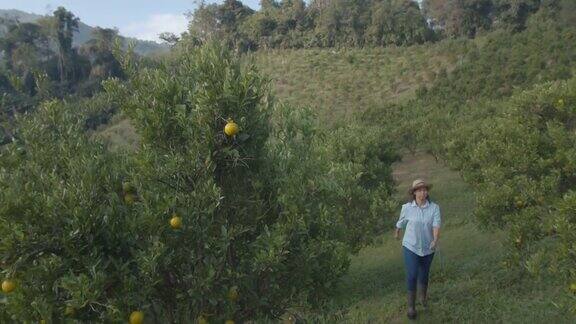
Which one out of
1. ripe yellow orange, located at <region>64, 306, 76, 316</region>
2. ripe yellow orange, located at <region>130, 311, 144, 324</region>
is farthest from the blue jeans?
ripe yellow orange, located at <region>64, 306, 76, 316</region>

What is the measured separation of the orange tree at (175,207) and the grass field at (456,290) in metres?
0.81

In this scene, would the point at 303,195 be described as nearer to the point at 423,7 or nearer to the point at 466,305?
the point at 466,305

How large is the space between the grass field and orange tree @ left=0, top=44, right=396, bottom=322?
81 cm

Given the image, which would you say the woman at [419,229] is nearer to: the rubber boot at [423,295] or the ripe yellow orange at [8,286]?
the rubber boot at [423,295]

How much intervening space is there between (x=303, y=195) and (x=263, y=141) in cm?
58

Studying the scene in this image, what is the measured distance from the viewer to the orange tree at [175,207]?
3.58m

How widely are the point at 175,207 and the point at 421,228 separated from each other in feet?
15.5

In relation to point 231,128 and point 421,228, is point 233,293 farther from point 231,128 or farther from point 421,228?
point 421,228

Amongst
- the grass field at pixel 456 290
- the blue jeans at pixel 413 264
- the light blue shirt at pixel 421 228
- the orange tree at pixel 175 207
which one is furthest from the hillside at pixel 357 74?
the orange tree at pixel 175 207

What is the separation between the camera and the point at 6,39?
57656 millimetres

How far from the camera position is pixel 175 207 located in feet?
13.3

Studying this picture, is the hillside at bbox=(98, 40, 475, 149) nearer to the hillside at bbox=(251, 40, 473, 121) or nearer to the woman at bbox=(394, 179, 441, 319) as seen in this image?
the hillside at bbox=(251, 40, 473, 121)

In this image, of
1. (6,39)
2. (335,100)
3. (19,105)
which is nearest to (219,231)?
(19,105)

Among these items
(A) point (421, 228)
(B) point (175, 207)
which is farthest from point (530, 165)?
(B) point (175, 207)
